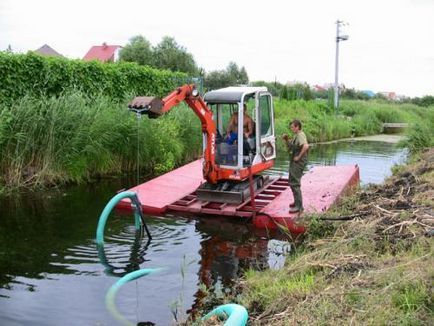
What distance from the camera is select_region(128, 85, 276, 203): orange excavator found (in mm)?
10477

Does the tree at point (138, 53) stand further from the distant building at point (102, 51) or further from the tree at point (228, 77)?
the distant building at point (102, 51)

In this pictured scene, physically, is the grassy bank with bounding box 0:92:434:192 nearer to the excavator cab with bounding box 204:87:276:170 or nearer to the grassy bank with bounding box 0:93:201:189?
the grassy bank with bounding box 0:93:201:189

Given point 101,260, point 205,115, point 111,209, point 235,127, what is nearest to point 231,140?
point 235,127

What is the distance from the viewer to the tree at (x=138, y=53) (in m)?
50.3

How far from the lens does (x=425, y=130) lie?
757 inches

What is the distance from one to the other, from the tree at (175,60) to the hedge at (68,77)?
90.1 ft

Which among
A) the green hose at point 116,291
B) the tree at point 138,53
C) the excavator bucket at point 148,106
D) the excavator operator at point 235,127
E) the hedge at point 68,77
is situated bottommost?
the green hose at point 116,291

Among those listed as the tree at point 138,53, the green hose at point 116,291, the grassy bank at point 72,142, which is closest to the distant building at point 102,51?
the tree at point 138,53

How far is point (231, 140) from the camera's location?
10.9 m

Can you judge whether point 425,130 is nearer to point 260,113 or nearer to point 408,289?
point 260,113

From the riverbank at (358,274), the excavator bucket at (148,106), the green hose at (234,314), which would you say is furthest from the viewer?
the excavator bucket at (148,106)

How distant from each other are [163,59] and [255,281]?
1742 inches

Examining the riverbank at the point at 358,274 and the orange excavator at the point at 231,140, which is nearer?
the riverbank at the point at 358,274

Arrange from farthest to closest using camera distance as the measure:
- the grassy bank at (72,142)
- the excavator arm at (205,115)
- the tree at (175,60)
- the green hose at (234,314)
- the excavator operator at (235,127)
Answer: the tree at (175,60) → the grassy bank at (72,142) → the excavator operator at (235,127) → the excavator arm at (205,115) → the green hose at (234,314)
